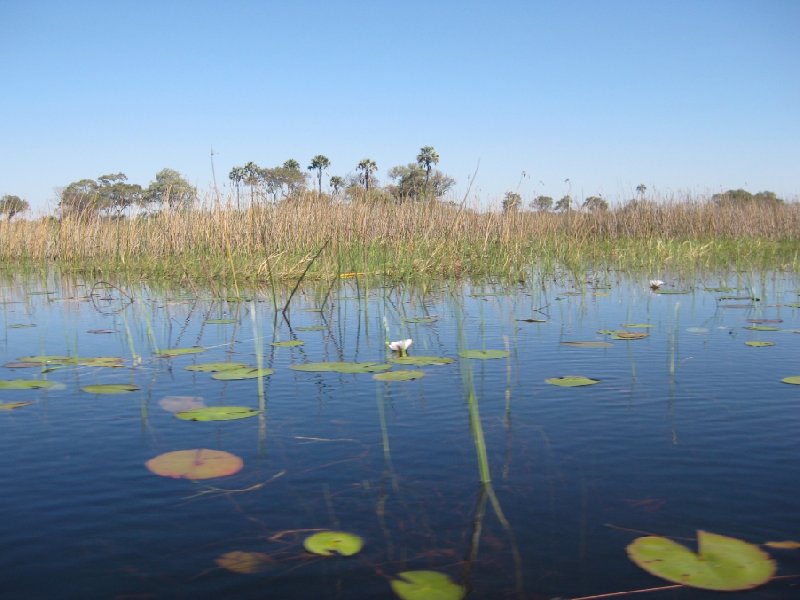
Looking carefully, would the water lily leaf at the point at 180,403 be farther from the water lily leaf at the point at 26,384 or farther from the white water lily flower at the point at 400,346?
the white water lily flower at the point at 400,346

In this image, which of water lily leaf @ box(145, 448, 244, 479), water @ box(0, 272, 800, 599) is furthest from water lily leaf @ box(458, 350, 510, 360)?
water lily leaf @ box(145, 448, 244, 479)

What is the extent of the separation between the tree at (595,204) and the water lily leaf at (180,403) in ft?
40.6

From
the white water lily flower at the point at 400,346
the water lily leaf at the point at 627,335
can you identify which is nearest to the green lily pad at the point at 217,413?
the white water lily flower at the point at 400,346

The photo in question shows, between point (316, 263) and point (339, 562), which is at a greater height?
point (316, 263)

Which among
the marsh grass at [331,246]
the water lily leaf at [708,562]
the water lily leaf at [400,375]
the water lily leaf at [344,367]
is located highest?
the marsh grass at [331,246]

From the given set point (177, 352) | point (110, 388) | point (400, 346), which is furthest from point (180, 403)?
point (400, 346)

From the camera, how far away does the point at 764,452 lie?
6.58 feet

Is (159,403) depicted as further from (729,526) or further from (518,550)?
(729,526)

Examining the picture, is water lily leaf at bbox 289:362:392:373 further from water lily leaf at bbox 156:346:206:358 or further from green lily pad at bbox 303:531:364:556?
green lily pad at bbox 303:531:364:556

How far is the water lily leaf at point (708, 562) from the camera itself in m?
1.30

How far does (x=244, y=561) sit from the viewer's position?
4.62ft

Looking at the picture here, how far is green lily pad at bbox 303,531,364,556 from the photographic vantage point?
1.43 meters

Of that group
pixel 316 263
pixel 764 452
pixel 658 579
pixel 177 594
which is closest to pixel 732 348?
pixel 764 452

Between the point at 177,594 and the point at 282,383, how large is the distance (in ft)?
5.51
